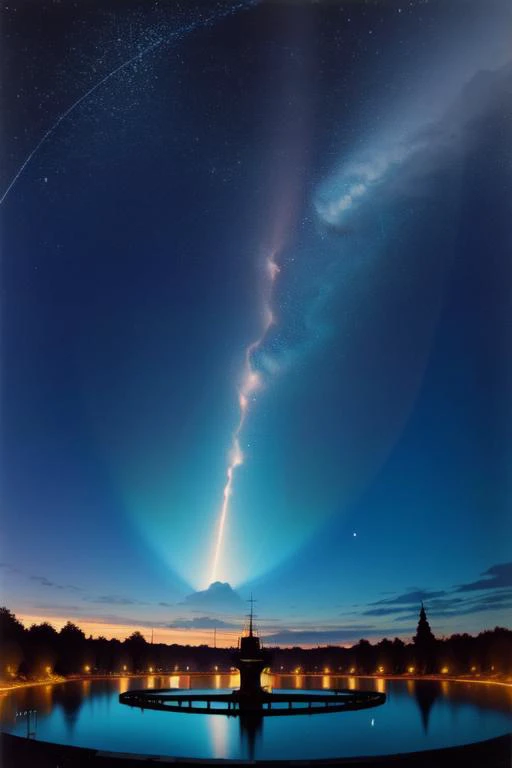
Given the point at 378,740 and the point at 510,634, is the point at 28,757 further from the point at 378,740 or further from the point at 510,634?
the point at 510,634

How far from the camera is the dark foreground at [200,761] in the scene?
18391 mm

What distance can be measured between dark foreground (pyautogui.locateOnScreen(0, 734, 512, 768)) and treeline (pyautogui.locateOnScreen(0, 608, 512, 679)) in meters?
44.0

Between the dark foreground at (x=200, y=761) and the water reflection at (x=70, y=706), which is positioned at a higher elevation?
the dark foreground at (x=200, y=761)

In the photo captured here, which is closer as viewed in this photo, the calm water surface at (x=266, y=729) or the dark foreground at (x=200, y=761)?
the dark foreground at (x=200, y=761)

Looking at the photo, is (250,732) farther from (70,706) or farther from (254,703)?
(70,706)

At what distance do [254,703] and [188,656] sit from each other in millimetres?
113312

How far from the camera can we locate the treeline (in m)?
75.7

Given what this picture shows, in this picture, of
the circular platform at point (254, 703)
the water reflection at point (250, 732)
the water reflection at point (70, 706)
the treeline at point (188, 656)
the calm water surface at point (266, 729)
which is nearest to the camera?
the water reflection at point (250, 732)

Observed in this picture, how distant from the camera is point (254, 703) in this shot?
44.7 m

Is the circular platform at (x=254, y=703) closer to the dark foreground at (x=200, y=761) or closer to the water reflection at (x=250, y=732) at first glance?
the water reflection at (x=250, y=732)

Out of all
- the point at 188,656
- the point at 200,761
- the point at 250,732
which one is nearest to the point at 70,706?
the point at 250,732

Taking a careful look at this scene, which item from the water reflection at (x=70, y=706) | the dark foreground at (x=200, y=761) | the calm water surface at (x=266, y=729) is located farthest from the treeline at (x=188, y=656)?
the dark foreground at (x=200, y=761)

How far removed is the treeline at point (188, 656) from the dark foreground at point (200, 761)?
44.0m

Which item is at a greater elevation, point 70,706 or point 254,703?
point 254,703
